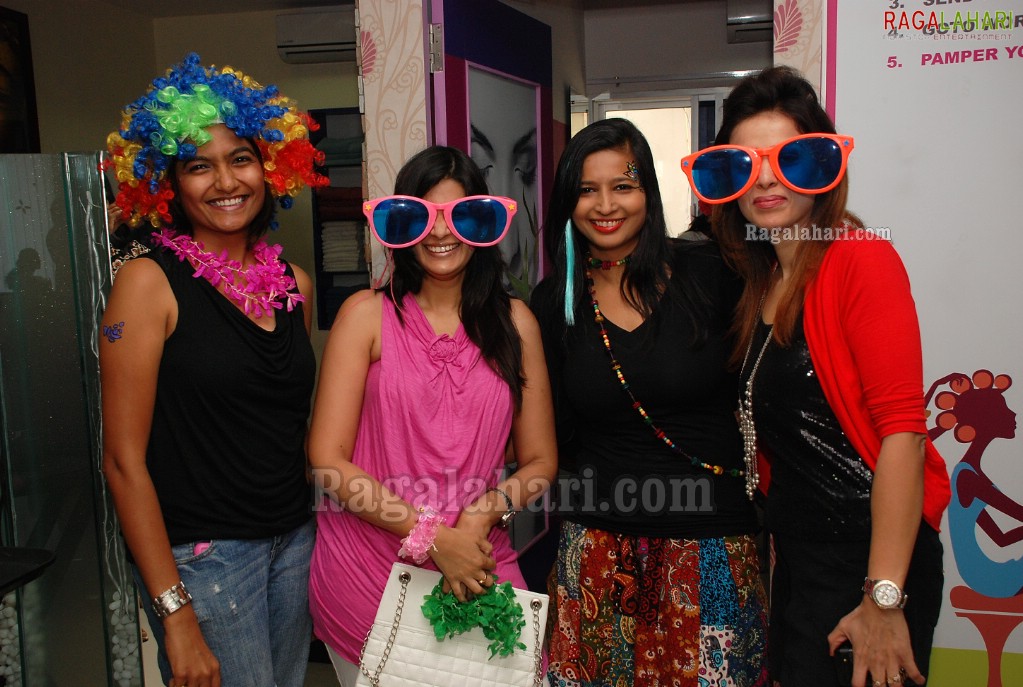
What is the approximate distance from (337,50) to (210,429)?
373cm

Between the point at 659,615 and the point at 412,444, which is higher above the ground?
the point at 412,444

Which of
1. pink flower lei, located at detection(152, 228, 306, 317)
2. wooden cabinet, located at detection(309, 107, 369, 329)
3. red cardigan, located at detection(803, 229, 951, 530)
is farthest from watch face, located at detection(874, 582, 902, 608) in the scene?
wooden cabinet, located at detection(309, 107, 369, 329)

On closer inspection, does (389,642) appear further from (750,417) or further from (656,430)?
(750,417)

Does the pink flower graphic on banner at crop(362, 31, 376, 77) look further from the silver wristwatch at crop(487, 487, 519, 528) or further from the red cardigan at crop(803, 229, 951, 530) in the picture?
the red cardigan at crop(803, 229, 951, 530)

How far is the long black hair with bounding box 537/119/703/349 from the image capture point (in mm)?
1779

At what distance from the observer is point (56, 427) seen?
1.92 m

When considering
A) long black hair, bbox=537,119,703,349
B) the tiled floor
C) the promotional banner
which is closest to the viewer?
long black hair, bbox=537,119,703,349

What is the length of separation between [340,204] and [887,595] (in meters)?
4.27

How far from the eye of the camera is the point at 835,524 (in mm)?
1390

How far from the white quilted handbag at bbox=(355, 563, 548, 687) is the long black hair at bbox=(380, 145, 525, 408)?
1.53 ft

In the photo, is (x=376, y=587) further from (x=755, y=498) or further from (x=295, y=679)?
(x=755, y=498)

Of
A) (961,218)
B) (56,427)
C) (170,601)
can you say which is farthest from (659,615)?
(56,427)

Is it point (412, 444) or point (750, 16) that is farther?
point (750, 16)

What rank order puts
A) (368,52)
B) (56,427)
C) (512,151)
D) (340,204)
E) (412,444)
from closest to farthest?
(412,444) < (56,427) < (368,52) < (512,151) < (340,204)
